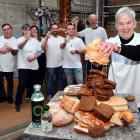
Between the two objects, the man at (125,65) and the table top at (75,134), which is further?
the man at (125,65)

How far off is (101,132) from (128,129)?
0.66 feet

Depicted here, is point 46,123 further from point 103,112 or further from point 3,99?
point 3,99

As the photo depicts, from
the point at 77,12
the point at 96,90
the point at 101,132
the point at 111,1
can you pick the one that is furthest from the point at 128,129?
the point at 77,12

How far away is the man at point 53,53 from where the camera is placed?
5539 millimetres

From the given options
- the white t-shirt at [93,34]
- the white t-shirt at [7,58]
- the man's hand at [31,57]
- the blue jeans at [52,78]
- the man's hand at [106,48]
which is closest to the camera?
the man's hand at [106,48]

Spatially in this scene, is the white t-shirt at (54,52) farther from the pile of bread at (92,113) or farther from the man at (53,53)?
the pile of bread at (92,113)

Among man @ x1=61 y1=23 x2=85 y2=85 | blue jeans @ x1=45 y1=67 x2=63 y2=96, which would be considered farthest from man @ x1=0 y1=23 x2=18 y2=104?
man @ x1=61 y1=23 x2=85 y2=85

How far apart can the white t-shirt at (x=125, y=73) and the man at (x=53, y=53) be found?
3038 mm

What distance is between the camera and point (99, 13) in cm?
Result: 783

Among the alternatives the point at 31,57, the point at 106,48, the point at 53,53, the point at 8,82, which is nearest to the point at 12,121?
the point at 8,82

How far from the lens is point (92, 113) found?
186 cm

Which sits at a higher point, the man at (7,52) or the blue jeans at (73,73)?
the man at (7,52)

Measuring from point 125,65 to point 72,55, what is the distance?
120 inches

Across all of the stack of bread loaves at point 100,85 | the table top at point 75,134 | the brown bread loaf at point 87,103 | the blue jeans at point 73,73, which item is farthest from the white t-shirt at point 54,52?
the table top at point 75,134
